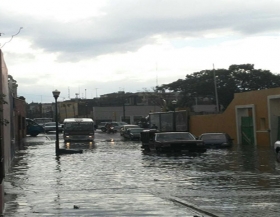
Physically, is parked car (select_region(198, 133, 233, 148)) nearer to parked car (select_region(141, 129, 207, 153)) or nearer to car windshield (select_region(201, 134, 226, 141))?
car windshield (select_region(201, 134, 226, 141))

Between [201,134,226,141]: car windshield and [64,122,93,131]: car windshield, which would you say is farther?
[64,122,93,131]: car windshield

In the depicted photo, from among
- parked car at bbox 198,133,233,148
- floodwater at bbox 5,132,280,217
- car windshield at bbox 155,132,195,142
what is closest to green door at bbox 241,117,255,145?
parked car at bbox 198,133,233,148

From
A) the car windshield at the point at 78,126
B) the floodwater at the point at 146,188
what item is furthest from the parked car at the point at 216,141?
the car windshield at the point at 78,126

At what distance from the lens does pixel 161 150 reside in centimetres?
3155

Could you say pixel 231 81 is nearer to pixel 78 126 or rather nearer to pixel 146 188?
pixel 78 126

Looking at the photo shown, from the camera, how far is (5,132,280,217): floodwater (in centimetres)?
1258

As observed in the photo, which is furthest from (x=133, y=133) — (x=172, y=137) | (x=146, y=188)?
(x=146, y=188)

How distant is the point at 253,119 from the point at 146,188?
91.4 feet

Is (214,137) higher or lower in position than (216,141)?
higher

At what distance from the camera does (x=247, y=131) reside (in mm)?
45094

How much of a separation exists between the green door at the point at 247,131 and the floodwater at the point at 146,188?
16.8 m

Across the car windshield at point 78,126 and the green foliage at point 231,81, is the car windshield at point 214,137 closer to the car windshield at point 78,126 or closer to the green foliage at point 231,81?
the car windshield at point 78,126

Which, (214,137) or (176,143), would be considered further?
(214,137)

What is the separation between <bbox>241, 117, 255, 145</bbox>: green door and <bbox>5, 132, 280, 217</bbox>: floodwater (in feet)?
55.2
